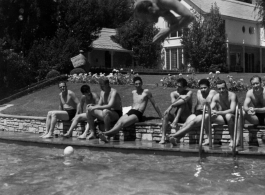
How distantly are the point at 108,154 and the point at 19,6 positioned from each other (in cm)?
1968

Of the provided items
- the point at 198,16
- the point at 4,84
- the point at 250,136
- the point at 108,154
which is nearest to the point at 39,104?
the point at 4,84

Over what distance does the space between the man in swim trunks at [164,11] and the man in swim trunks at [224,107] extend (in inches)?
124

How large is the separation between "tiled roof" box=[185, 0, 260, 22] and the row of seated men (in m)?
28.0

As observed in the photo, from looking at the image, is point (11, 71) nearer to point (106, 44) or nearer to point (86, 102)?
point (86, 102)

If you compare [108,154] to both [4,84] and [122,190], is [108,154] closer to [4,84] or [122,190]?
[122,190]

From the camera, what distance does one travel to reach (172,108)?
11031mm

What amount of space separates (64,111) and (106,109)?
5.79 ft

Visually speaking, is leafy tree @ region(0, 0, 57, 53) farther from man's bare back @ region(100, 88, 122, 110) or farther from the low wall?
man's bare back @ region(100, 88, 122, 110)

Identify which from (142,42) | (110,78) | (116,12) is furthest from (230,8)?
(110,78)

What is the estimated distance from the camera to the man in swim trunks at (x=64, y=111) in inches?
488

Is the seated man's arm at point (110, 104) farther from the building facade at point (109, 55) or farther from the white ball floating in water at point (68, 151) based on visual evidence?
the building facade at point (109, 55)

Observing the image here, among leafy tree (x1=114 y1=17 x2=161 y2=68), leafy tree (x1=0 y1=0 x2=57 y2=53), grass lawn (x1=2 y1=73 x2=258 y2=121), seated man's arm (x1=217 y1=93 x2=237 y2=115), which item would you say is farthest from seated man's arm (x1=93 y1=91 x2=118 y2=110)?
leafy tree (x1=114 y1=17 x2=161 y2=68)

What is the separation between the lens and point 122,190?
6.81 meters

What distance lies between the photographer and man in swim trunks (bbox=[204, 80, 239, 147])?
9535mm
